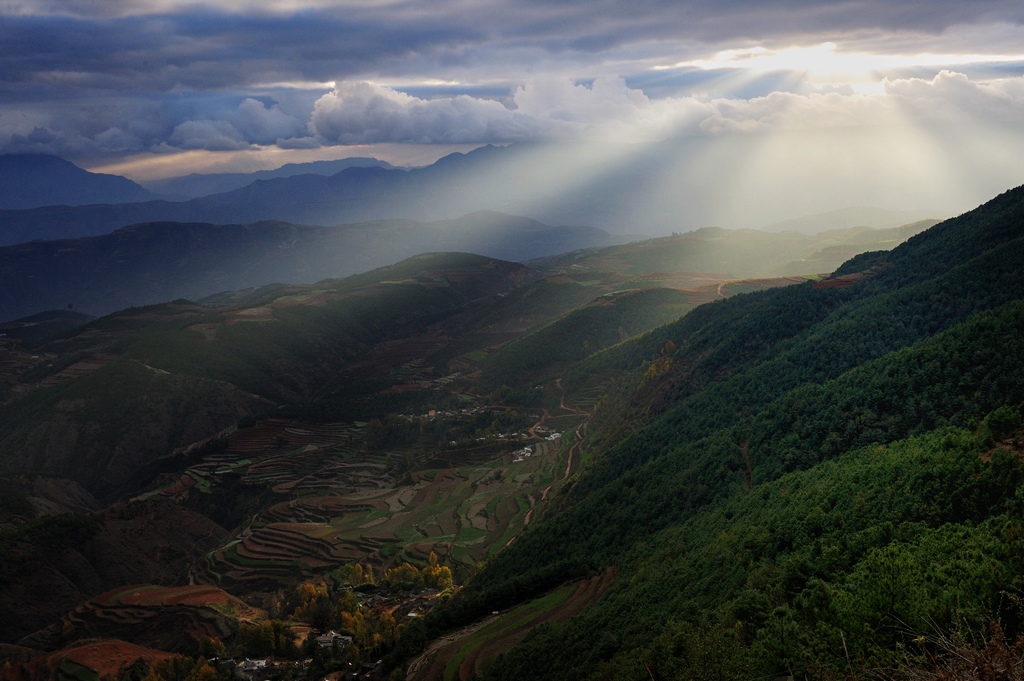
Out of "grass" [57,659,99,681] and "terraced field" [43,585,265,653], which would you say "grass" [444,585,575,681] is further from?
"grass" [57,659,99,681]

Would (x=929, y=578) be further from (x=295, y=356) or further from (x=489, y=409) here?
(x=295, y=356)

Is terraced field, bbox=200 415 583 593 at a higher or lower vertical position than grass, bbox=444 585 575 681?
lower

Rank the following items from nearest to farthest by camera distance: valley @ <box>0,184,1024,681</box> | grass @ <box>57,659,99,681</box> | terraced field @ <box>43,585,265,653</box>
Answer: valley @ <box>0,184,1024,681</box> → grass @ <box>57,659,99,681</box> → terraced field @ <box>43,585,265,653</box>

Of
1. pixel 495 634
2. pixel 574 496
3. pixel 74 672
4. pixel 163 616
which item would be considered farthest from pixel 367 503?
pixel 495 634

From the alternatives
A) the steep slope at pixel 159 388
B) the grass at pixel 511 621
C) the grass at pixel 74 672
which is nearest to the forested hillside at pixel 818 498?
the grass at pixel 511 621

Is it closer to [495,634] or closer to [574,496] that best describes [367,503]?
[574,496]

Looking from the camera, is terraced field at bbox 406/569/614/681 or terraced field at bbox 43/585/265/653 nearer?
terraced field at bbox 406/569/614/681

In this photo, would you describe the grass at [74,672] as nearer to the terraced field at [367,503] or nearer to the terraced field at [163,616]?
the terraced field at [163,616]

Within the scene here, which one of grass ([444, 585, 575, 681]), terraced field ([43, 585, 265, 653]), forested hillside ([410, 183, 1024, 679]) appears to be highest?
forested hillside ([410, 183, 1024, 679])

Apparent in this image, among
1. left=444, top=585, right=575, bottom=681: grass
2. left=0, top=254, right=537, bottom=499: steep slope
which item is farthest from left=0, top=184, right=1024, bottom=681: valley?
left=0, top=254, right=537, bottom=499: steep slope
